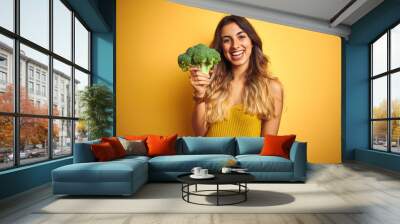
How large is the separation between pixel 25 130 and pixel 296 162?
3.74 metres

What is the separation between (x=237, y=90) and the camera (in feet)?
26.3

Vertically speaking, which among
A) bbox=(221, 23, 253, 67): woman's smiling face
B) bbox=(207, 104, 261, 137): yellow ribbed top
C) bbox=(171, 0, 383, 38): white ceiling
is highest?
bbox=(171, 0, 383, 38): white ceiling

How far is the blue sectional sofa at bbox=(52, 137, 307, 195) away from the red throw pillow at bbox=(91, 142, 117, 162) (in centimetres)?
8

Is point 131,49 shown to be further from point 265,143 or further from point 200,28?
point 265,143

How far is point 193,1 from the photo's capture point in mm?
8031

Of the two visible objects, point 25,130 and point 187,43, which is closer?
point 25,130

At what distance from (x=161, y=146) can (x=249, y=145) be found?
57.0 inches

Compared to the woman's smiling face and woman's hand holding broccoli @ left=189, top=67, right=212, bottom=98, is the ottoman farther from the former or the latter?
the woman's smiling face

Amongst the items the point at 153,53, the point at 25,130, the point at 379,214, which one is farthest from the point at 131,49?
the point at 379,214

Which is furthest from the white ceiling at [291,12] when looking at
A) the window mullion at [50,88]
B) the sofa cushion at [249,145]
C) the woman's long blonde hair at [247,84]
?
the window mullion at [50,88]

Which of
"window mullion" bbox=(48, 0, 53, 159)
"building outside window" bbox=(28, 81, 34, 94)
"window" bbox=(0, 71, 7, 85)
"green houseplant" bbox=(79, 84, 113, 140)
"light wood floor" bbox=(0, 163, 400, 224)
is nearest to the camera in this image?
"light wood floor" bbox=(0, 163, 400, 224)

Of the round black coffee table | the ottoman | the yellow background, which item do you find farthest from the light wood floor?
the yellow background

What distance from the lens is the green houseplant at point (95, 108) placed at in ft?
22.7

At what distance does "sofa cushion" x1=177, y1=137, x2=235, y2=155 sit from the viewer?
20.6 ft
